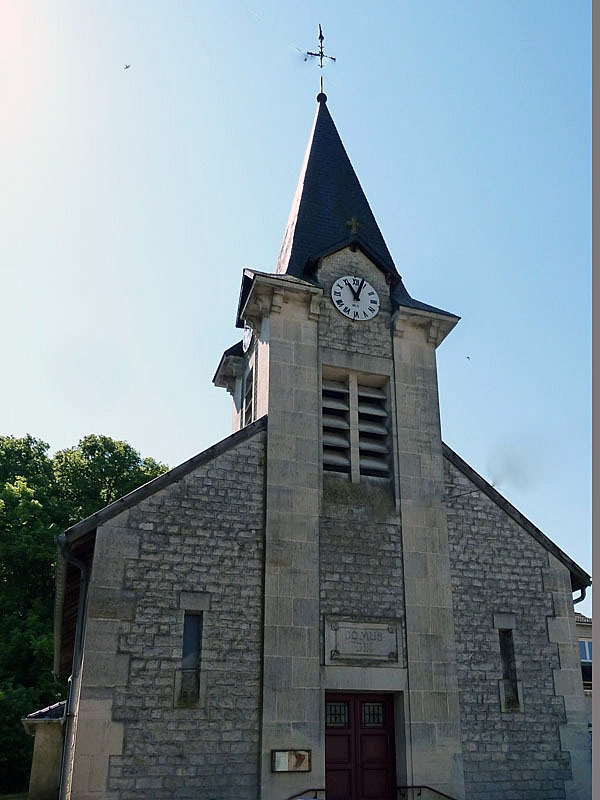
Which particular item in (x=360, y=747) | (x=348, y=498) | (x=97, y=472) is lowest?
(x=360, y=747)

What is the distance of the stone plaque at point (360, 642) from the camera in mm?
11984

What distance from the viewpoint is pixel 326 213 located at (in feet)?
54.0

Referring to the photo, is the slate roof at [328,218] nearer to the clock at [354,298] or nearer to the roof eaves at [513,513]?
the clock at [354,298]

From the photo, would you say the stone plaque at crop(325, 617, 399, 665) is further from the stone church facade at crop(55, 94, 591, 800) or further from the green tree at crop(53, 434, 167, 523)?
the green tree at crop(53, 434, 167, 523)

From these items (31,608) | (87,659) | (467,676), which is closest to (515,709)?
(467,676)

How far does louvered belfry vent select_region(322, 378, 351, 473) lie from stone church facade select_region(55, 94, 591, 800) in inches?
1.6

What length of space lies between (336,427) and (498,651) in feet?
15.7

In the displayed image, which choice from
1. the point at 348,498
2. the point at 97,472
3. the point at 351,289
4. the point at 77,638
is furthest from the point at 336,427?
the point at 97,472

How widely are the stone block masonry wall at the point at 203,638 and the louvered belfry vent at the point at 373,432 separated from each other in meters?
2.24

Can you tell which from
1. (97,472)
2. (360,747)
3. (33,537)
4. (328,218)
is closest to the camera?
(360,747)

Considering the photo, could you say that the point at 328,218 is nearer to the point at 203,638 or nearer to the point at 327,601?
the point at 327,601

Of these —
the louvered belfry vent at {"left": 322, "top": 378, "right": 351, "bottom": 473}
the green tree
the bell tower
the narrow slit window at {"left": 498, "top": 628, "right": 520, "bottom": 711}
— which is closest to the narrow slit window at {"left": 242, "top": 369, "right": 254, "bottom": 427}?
the bell tower

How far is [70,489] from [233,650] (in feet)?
65.5

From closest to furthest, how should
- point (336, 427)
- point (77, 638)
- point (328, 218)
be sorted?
1. point (77, 638)
2. point (336, 427)
3. point (328, 218)
